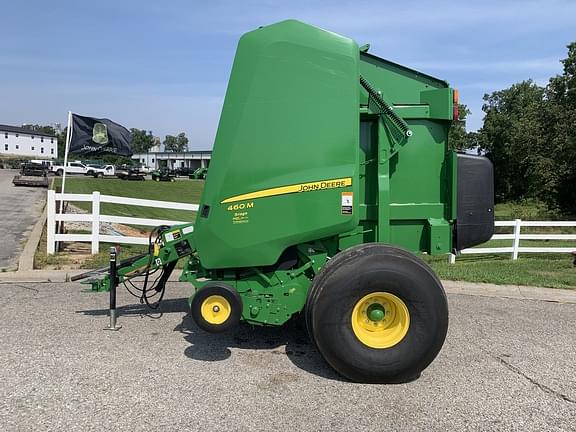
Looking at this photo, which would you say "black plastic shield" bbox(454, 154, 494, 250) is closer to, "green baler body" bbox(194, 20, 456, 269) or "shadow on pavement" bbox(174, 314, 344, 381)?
"green baler body" bbox(194, 20, 456, 269)

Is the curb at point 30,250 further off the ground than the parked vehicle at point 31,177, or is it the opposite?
the parked vehicle at point 31,177

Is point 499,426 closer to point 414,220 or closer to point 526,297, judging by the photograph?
point 414,220

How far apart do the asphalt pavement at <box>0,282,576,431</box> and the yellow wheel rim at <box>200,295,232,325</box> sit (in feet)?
1.35

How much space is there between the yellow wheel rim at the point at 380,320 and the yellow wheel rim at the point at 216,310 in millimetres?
1093

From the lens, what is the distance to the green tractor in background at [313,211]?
3947 mm

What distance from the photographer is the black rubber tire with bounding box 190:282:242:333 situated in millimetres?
4180

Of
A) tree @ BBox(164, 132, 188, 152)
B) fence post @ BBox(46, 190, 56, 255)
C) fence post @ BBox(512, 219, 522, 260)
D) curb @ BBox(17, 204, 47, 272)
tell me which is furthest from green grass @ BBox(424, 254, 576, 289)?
tree @ BBox(164, 132, 188, 152)

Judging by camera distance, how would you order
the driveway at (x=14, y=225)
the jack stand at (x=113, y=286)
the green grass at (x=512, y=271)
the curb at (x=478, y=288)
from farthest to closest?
the driveway at (x=14, y=225)
the green grass at (x=512, y=271)
the curb at (x=478, y=288)
the jack stand at (x=113, y=286)

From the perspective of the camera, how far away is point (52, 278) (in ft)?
24.3

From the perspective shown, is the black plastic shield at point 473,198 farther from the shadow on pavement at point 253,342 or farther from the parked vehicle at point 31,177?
the parked vehicle at point 31,177

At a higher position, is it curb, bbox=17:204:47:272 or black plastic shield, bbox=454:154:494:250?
black plastic shield, bbox=454:154:494:250

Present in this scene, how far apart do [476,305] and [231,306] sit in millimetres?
4002

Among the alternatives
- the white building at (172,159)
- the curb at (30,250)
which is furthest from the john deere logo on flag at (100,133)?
the white building at (172,159)

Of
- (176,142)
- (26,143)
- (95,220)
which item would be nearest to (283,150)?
(95,220)
